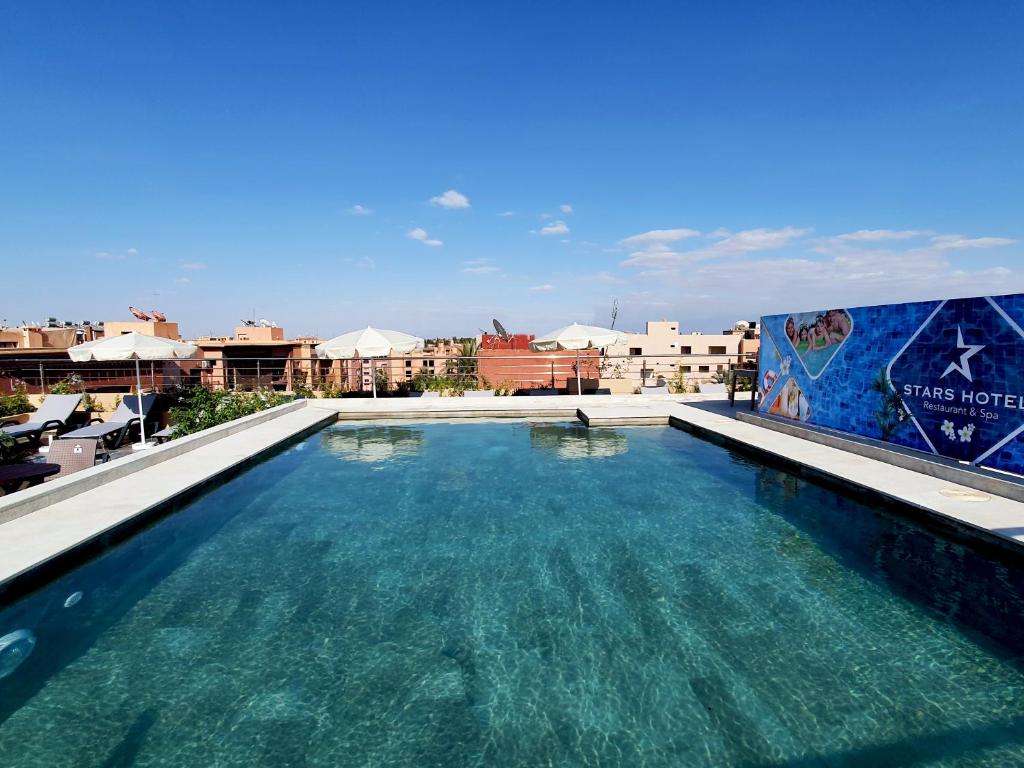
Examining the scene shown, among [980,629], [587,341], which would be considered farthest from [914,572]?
[587,341]

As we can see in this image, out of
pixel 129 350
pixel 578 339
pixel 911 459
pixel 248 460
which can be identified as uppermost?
pixel 578 339

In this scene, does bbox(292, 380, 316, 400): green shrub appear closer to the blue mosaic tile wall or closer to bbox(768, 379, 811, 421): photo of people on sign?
bbox(768, 379, 811, 421): photo of people on sign

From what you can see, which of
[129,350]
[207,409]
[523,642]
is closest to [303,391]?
[207,409]

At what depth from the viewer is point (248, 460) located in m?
7.24

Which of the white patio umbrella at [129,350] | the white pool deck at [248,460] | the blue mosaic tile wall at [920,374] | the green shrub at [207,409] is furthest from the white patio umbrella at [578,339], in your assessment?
the white patio umbrella at [129,350]

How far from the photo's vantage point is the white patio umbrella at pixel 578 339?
12250 mm

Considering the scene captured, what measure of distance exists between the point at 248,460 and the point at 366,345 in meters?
4.96

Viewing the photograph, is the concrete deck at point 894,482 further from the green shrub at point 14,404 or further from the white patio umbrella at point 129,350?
the green shrub at point 14,404

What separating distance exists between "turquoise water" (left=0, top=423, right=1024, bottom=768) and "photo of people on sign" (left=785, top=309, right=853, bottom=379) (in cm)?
303

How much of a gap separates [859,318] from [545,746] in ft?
24.3

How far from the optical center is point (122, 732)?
8.49ft

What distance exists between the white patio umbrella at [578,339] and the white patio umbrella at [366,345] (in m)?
3.47

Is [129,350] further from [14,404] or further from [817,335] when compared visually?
[817,335]

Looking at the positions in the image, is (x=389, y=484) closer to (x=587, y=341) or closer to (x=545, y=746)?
(x=545, y=746)
